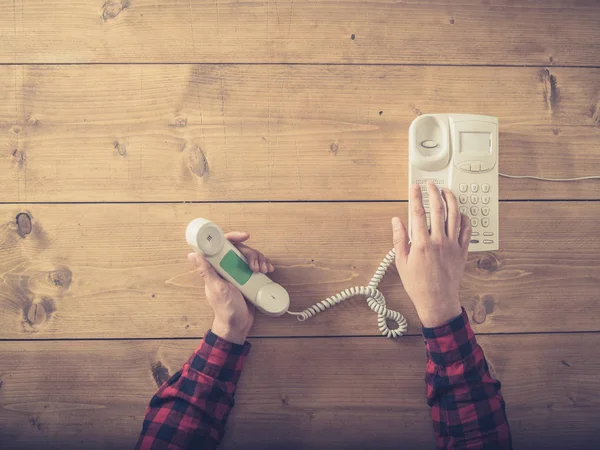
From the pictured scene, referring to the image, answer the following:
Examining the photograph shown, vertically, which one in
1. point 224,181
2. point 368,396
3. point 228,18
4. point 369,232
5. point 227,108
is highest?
point 228,18

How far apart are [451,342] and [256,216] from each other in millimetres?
455

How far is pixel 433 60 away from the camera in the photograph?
96cm

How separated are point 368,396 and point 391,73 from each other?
68 centimetres

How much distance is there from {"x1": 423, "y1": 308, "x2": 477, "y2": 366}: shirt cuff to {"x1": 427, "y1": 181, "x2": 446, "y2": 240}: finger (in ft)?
0.54

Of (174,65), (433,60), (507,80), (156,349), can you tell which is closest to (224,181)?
(174,65)

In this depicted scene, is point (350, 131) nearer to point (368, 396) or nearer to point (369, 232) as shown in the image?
point (369, 232)

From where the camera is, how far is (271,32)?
37.4 inches

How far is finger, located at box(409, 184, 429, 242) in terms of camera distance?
87 centimetres

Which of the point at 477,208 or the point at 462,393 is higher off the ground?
the point at 477,208

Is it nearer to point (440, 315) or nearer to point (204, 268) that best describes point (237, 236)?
point (204, 268)

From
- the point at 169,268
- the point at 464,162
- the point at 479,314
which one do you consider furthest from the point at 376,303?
the point at 169,268

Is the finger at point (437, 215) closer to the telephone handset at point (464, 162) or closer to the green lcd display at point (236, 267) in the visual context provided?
the telephone handset at point (464, 162)

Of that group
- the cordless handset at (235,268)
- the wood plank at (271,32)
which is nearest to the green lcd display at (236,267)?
the cordless handset at (235,268)

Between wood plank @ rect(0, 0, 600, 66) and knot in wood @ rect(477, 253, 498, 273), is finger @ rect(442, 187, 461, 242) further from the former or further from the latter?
wood plank @ rect(0, 0, 600, 66)
